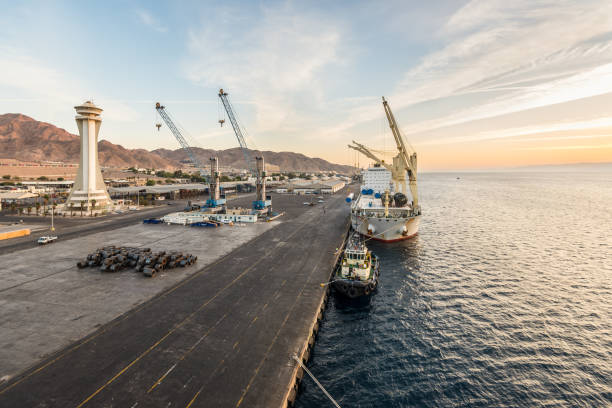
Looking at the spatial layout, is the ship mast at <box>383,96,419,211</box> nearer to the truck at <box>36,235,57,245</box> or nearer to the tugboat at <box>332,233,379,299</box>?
the tugboat at <box>332,233,379,299</box>

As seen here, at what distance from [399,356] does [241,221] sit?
67.9 m

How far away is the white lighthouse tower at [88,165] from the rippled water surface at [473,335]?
338 ft

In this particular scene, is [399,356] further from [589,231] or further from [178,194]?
[178,194]

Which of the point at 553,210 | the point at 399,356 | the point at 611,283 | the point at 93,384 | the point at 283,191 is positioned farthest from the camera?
the point at 283,191

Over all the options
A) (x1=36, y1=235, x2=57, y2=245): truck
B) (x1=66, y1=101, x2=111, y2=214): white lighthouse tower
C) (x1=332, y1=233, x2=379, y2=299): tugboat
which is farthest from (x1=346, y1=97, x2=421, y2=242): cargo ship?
(x1=66, y1=101, x2=111, y2=214): white lighthouse tower

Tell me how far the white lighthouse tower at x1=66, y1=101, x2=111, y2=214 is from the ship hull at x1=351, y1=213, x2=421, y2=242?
94.9 meters

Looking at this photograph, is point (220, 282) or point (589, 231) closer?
point (220, 282)

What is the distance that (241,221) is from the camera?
88.8 m

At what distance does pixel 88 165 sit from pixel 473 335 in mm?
124356

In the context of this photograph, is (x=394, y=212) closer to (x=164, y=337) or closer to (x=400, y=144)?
(x=400, y=144)

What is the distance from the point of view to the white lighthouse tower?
99.7 metres

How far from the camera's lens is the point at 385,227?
71.4m


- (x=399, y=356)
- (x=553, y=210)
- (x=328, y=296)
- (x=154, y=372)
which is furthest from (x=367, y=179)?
(x=154, y=372)

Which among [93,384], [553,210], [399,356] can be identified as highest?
[553,210]
